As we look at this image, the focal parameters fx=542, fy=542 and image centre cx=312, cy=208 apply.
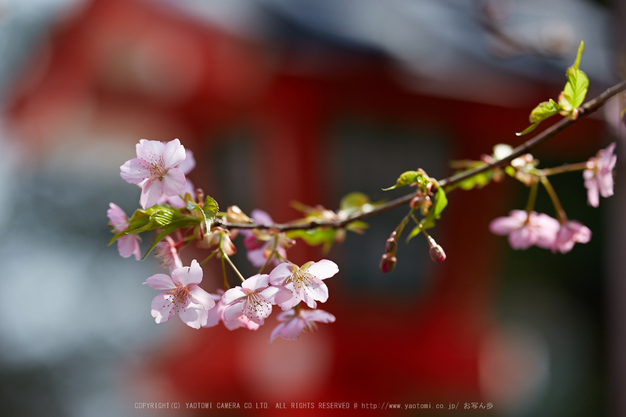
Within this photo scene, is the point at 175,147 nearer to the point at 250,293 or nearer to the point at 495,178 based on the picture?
the point at 250,293

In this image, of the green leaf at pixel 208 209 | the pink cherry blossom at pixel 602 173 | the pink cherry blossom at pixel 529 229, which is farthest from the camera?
the pink cherry blossom at pixel 529 229

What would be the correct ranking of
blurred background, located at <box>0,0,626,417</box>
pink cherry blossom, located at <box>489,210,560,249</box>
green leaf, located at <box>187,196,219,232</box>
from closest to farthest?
green leaf, located at <box>187,196,219,232</box>
pink cherry blossom, located at <box>489,210,560,249</box>
blurred background, located at <box>0,0,626,417</box>

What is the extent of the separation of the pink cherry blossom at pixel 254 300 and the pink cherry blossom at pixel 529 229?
31cm

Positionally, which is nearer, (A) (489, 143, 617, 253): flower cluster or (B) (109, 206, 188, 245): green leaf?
(B) (109, 206, 188, 245): green leaf

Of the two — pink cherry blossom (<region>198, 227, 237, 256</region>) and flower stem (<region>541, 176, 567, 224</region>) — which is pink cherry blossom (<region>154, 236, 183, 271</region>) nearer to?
pink cherry blossom (<region>198, 227, 237, 256</region>)

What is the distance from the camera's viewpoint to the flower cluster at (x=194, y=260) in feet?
1.41

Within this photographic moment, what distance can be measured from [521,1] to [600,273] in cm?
225

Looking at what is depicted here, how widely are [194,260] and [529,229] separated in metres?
0.42

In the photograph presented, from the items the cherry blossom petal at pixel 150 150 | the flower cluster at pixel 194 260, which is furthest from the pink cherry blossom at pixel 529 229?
the cherry blossom petal at pixel 150 150

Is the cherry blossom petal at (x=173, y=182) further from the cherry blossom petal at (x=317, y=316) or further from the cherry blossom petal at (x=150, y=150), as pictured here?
the cherry blossom petal at (x=317, y=316)

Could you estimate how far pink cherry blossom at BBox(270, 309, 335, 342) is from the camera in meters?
0.53

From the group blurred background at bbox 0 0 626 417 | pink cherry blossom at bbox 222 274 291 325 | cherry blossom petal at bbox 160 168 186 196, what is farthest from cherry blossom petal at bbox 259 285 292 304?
blurred background at bbox 0 0 626 417

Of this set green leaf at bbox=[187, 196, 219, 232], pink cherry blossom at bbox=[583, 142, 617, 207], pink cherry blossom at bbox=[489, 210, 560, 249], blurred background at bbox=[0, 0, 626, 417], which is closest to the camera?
green leaf at bbox=[187, 196, 219, 232]

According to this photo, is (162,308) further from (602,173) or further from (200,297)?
(602,173)
